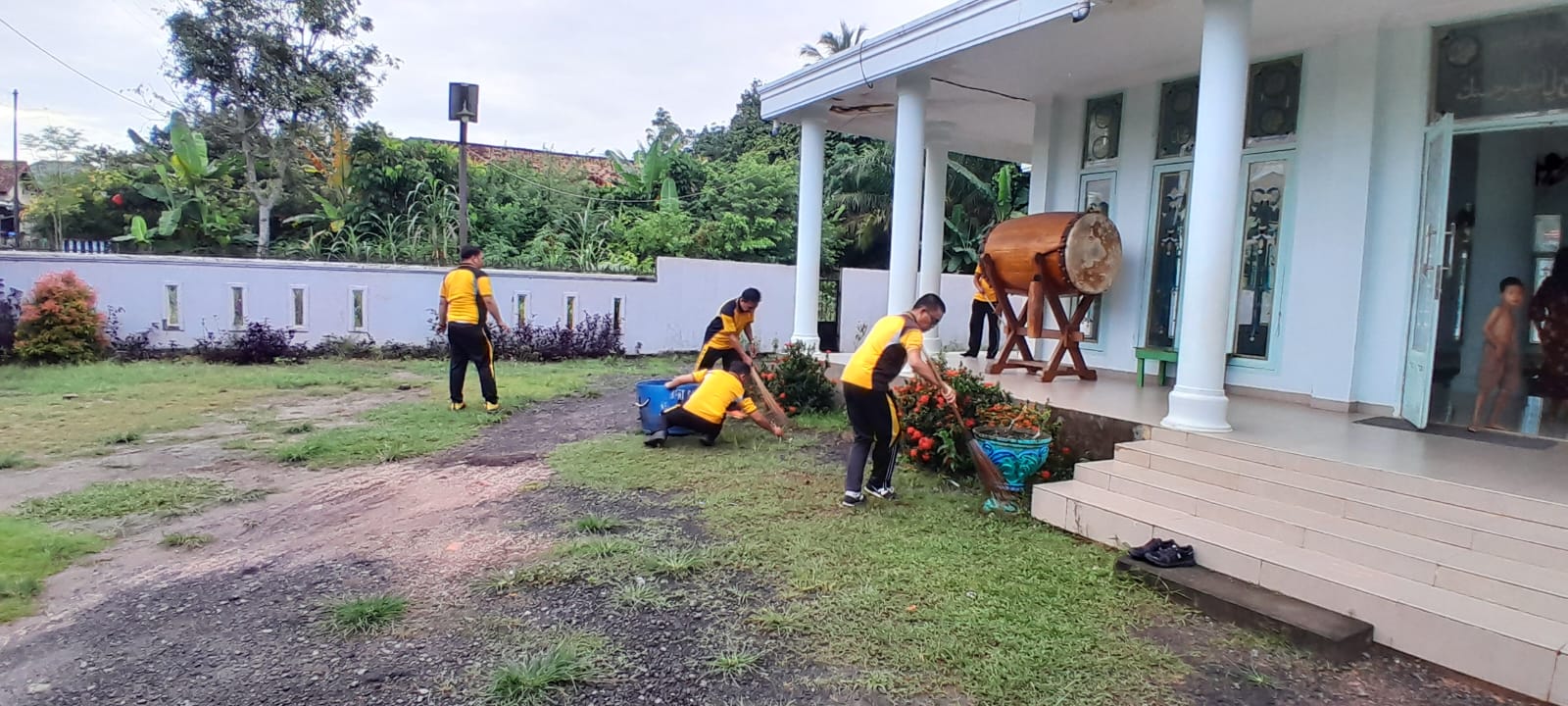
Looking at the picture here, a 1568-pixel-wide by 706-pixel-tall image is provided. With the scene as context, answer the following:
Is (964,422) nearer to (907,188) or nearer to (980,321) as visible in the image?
(907,188)

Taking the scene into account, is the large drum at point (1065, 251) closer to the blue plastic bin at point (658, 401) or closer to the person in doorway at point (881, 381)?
the person in doorway at point (881, 381)

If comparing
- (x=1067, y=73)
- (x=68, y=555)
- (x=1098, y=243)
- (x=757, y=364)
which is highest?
(x=1067, y=73)

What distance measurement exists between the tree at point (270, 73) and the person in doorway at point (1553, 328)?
1687 cm

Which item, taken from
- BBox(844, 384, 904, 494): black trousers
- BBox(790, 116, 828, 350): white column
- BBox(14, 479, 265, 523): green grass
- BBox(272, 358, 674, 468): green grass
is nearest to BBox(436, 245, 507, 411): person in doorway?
BBox(272, 358, 674, 468): green grass

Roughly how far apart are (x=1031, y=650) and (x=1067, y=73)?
6181mm

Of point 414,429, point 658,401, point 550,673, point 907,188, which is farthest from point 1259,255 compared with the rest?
point 414,429

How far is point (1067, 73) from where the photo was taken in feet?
24.9

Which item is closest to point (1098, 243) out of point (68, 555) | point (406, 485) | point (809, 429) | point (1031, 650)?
point (809, 429)

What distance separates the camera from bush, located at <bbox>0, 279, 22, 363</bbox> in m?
9.95

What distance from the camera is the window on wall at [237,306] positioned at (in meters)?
11.5

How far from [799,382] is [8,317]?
10242mm

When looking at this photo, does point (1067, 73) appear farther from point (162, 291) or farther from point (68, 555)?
point (162, 291)

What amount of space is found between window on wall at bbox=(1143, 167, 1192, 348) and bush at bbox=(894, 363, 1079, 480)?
254cm

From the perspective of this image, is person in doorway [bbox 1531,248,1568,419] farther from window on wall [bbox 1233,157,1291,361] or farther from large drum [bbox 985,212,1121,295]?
large drum [bbox 985,212,1121,295]
